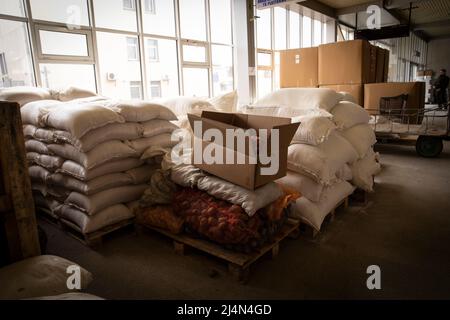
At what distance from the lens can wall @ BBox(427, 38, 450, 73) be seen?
1805cm

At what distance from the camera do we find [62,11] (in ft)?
13.1

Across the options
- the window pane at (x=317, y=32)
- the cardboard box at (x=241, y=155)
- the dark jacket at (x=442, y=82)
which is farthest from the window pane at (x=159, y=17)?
the dark jacket at (x=442, y=82)

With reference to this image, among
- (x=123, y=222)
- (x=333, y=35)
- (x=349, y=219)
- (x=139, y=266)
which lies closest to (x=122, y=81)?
(x=123, y=222)

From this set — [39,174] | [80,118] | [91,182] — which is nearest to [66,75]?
[39,174]

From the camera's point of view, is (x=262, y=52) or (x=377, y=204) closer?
(x=377, y=204)

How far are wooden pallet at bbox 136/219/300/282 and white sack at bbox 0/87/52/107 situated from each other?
6.01 feet

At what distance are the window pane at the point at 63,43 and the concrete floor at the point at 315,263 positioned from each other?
2329 mm

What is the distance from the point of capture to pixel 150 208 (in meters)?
2.46

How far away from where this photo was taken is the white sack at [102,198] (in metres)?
2.38

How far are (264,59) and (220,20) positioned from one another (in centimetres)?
154

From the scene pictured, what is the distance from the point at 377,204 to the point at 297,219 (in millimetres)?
1181

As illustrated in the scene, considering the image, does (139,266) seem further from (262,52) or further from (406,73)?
(406,73)

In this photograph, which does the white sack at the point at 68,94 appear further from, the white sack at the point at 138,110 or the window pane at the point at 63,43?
the white sack at the point at 138,110

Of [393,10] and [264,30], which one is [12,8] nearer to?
[264,30]
